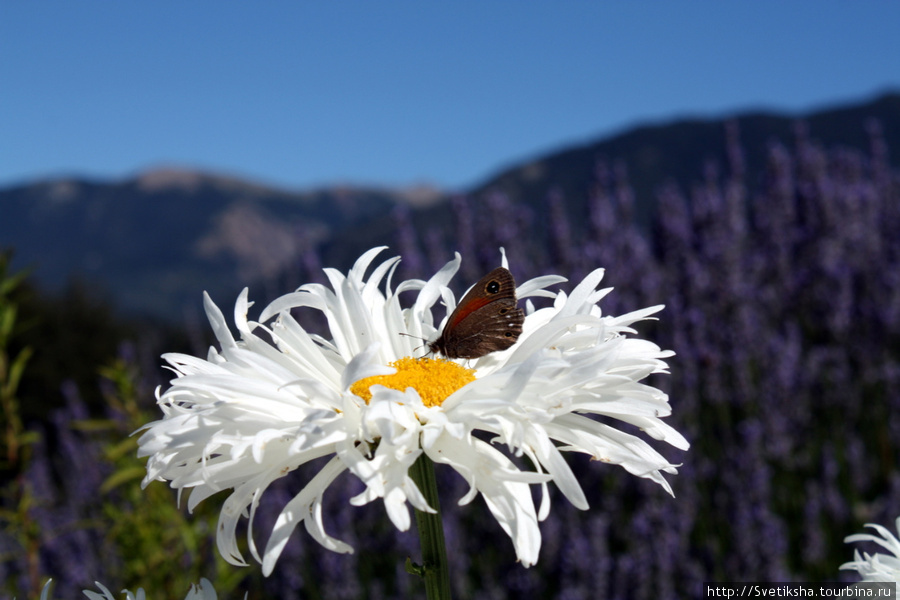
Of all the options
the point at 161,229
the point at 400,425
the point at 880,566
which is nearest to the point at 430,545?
the point at 400,425

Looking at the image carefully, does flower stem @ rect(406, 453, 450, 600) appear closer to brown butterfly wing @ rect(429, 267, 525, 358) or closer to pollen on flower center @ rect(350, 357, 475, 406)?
pollen on flower center @ rect(350, 357, 475, 406)

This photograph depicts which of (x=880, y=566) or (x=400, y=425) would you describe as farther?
(x=880, y=566)

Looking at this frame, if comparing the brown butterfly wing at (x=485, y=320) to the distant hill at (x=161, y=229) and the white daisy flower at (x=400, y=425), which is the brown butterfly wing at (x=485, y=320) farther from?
the distant hill at (x=161, y=229)

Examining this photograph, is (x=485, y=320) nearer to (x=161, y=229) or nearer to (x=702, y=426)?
(x=702, y=426)

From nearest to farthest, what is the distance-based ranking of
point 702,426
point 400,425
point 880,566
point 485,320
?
point 400,425, point 880,566, point 485,320, point 702,426

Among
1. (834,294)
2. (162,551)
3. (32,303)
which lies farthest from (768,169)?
(32,303)

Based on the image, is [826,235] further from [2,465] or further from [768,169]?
[2,465]
